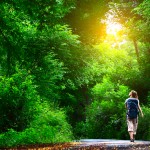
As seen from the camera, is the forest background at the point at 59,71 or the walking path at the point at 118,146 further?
the forest background at the point at 59,71

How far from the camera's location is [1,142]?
1371cm

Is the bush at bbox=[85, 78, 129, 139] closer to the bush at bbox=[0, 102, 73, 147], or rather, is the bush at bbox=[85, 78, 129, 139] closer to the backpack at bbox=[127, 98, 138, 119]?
the bush at bbox=[0, 102, 73, 147]

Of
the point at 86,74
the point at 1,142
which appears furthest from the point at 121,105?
the point at 1,142

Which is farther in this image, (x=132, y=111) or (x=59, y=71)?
(x=59, y=71)

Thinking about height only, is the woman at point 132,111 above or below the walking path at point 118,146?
above

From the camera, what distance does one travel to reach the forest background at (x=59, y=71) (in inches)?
464

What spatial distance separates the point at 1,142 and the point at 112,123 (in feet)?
36.8

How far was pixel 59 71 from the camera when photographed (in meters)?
19.3

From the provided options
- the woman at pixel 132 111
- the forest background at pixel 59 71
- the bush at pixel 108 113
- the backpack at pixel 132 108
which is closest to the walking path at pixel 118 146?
the woman at pixel 132 111

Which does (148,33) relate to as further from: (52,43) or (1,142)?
(1,142)

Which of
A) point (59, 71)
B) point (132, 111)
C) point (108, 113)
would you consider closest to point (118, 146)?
point (132, 111)

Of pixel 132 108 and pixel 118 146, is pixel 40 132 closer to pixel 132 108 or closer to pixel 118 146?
pixel 132 108

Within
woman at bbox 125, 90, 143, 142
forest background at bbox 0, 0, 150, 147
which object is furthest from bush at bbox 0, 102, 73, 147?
woman at bbox 125, 90, 143, 142

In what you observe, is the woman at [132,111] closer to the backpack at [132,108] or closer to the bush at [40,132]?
the backpack at [132,108]
